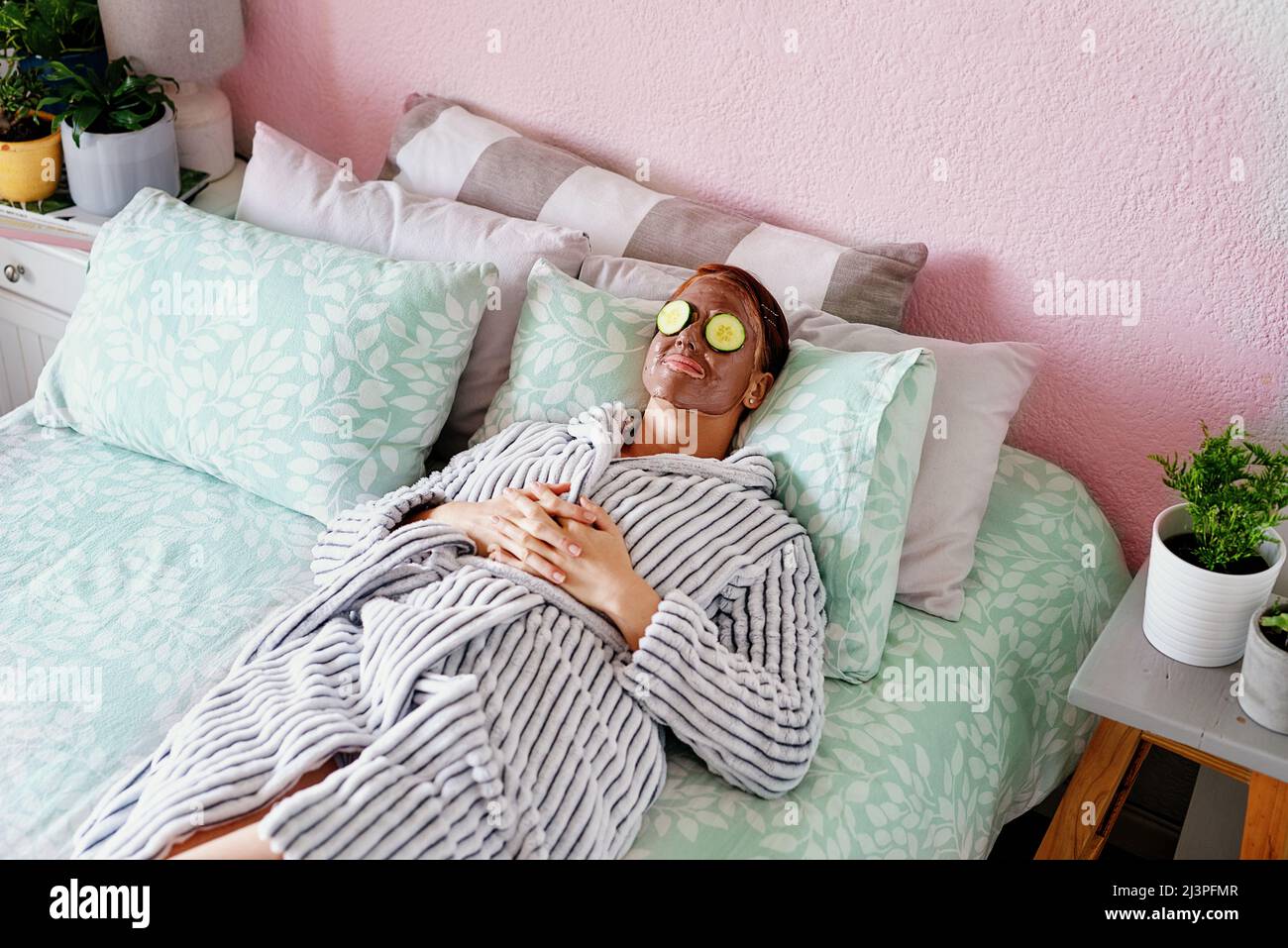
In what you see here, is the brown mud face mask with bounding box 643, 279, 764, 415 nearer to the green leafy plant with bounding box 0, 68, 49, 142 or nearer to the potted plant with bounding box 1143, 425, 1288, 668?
the potted plant with bounding box 1143, 425, 1288, 668

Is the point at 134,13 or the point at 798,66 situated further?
the point at 134,13

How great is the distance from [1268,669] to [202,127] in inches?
80.0

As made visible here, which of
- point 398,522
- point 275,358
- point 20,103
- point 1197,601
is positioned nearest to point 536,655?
point 398,522

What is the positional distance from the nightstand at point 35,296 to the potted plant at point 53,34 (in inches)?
12.2

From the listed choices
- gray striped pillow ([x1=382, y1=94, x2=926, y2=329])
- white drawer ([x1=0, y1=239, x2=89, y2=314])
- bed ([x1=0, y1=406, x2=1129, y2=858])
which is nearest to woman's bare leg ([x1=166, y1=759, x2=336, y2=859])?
bed ([x1=0, y1=406, x2=1129, y2=858])

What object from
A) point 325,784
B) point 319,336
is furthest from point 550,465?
point 325,784

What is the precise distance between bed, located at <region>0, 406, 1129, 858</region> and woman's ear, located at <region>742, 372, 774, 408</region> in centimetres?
35

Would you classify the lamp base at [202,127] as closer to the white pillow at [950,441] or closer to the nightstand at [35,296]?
the nightstand at [35,296]

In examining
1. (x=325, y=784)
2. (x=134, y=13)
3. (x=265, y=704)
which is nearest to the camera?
(x=325, y=784)

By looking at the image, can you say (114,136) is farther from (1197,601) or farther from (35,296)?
(1197,601)
